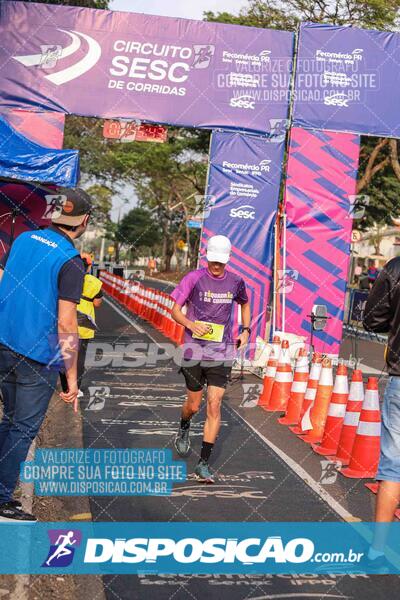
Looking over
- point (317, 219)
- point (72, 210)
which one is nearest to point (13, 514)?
point (72, 210)

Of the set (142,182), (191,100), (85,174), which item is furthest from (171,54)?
(142,182)

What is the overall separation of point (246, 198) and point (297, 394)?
23.9ft

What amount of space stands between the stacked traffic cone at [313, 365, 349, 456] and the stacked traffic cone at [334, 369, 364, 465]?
0.40 metres

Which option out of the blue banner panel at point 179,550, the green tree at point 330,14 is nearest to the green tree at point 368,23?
the green tree at point 330,14

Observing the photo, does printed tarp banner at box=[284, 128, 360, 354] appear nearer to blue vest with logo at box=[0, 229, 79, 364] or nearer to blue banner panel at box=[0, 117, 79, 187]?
blue banner panel at box=[0, 117, 79, 187]

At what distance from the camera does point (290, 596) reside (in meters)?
5.27

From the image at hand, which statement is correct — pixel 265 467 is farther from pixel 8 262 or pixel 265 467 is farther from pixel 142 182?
pixel 142 182

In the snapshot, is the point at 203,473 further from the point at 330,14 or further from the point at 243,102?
the point at 330,14

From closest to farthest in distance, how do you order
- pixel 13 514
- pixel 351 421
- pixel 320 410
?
pixel 13 514 < pixel 351 421 < pixel 320 410

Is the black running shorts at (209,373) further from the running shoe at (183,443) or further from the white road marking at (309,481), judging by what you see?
the white road marking at (309,481)

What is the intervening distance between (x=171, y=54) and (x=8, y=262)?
12.7 m

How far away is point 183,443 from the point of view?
8922 millimetres

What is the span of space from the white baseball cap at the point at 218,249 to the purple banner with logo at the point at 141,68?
33.1ft

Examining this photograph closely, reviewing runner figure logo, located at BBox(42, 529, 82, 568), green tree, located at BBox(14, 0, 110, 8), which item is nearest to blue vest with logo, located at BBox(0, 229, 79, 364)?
runner figure logo, located at BBox(42, 529, 82, 568)
